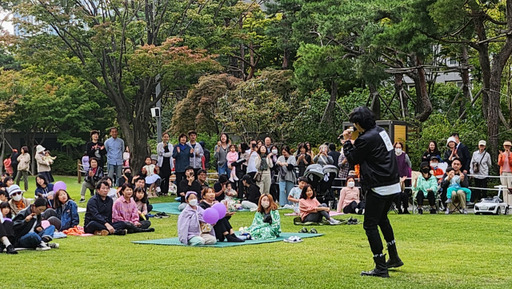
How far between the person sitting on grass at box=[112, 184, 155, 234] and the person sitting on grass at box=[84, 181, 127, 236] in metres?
0.21

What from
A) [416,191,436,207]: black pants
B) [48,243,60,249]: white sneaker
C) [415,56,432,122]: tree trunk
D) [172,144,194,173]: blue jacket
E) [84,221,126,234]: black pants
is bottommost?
[48,243,60,249]: white sneaker

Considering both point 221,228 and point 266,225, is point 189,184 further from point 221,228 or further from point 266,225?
point 221,228

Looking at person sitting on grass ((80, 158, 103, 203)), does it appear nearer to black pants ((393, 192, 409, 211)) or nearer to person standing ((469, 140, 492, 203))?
black pants ((393, 192, 409, 211))

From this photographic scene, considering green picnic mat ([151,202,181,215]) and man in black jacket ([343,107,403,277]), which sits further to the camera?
green picnic mat ([151,202,181,215])

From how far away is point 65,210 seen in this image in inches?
570

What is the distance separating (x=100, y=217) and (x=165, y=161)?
753 centimetres

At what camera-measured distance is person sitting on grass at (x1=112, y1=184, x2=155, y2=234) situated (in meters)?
14.2

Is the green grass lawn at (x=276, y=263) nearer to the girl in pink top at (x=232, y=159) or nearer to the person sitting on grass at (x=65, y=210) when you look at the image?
the person sitting on grass at (x=65, y=210)

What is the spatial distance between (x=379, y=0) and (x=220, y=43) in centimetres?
752

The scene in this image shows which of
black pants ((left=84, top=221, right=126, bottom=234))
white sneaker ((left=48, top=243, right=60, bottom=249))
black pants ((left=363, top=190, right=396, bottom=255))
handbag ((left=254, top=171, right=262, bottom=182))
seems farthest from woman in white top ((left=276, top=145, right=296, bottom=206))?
black pants ((left=363, top=190, right=396, bottom=255))

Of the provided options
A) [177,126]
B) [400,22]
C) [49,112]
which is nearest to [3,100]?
[49,112]

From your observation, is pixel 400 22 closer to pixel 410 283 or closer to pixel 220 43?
pixel 220 43

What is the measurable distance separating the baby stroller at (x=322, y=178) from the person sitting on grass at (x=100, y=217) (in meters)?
6.06

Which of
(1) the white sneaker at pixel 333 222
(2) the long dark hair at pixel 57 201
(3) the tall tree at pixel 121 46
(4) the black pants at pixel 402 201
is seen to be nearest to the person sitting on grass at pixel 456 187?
(4) the black pants at pixel 402 201
